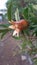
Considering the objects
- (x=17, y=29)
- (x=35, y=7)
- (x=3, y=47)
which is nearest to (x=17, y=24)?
(x=17, y=29)

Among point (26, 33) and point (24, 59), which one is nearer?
point (26, 33)

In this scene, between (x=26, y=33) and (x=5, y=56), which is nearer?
(x=26, y=33)

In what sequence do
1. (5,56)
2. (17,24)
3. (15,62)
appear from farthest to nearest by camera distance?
(5,56), (15,62), (17,24)

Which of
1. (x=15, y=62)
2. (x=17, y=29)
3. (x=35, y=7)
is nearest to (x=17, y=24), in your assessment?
(x=17, y=29)

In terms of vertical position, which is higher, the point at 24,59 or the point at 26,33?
the point at 26,33

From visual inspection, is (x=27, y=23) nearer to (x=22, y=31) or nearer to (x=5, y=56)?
(x=22, y=31)

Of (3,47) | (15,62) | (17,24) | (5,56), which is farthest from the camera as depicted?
(3,47)

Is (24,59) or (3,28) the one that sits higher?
(3,28)

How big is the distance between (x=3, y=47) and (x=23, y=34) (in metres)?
3.27

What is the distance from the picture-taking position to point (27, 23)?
467 millimetres

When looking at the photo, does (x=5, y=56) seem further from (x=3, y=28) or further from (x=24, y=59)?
(x=3, y=28)

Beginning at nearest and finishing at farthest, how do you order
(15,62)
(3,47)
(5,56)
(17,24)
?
1. (17,24)
2. (15,62)
3. (5,56)
4. (3,47)

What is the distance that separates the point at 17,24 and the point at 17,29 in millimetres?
12

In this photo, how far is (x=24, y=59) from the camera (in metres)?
3.21
